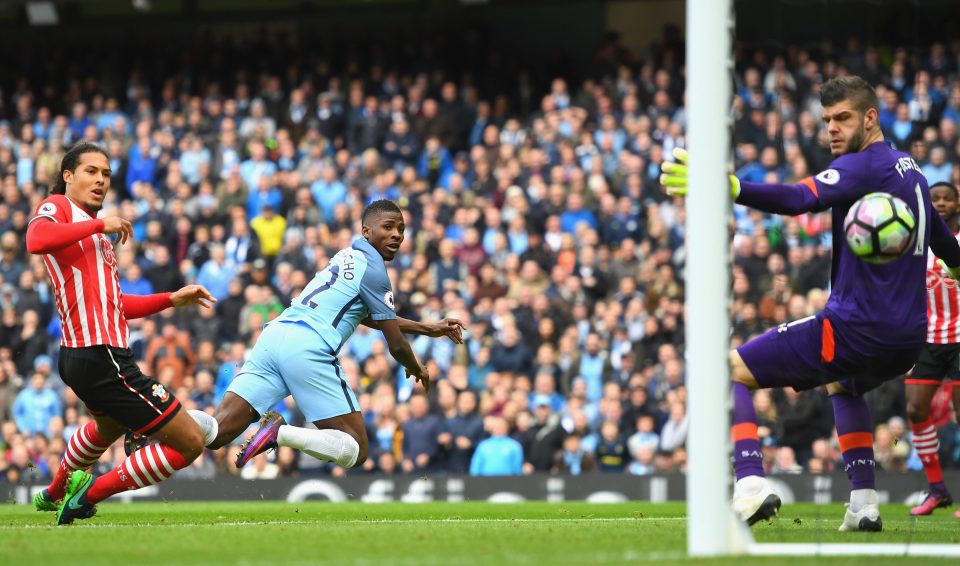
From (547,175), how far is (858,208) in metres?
12.1

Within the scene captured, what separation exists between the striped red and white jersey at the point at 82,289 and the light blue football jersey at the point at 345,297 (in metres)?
1.38

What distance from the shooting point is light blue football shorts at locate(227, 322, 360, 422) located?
9195 millimetres

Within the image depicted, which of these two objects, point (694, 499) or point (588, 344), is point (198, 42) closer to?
point (588, 344)

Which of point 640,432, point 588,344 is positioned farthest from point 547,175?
point 640,432

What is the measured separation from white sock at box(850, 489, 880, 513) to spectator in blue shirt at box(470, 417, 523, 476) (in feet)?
25.9

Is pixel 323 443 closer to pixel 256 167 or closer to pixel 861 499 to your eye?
pixel 861 499

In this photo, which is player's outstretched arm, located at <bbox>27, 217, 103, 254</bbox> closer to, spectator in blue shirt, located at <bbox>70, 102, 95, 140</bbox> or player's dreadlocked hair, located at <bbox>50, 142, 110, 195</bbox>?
player's dreadlocked hair, located at <bbox>50, 142, 110, 195</bbox>

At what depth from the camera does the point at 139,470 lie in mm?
8500

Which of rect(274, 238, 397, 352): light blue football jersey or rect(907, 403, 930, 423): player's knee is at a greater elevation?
rect(274, 238, 397, 352): light blue football jersey

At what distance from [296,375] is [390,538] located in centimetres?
214

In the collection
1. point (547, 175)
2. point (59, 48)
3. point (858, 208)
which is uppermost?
point (59, 48)

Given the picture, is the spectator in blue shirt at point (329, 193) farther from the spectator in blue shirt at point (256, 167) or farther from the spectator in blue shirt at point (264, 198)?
the spectator in blue shirt at point (256, 167)

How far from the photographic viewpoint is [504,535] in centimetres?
754

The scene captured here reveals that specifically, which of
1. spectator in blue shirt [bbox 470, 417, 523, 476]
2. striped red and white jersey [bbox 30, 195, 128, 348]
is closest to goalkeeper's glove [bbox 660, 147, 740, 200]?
striped red and white jersey [bbox 30, 195, 128, 348]
